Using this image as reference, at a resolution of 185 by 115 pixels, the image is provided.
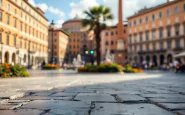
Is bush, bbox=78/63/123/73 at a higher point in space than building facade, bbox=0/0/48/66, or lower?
lower

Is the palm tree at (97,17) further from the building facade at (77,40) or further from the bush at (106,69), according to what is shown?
the building facade at (77,40)

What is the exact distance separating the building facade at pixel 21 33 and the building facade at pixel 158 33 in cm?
2771

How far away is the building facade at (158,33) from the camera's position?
50900mm

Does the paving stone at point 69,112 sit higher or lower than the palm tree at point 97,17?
lower

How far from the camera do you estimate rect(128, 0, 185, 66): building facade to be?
50.9 metres

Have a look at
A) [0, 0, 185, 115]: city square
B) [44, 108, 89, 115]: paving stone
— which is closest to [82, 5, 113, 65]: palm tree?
[0, 0, 185, 115]: city square

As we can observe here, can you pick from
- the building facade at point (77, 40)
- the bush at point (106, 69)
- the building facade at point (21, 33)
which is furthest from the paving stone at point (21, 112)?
the building facade at point (77, 40)

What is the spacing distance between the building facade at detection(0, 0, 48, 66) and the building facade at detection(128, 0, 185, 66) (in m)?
27.7

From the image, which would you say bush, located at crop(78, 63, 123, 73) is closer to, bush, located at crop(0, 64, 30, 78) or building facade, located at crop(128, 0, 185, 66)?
bush, located at crop(0, 64, 30, 78)

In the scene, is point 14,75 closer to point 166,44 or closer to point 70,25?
point 166,44

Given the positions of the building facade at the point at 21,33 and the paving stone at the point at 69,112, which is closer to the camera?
the paving stone at the point at 69,112

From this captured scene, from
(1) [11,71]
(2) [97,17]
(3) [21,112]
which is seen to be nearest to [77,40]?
(2) [97,17]

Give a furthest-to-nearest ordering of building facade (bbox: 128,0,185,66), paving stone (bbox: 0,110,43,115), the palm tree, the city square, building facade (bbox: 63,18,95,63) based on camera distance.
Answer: building facade (bbox: 63,18,95,63), building facade (bbox: 128,0,185,66), the palm tree, the city square, paving stone (bbox: 0,110,43,115)

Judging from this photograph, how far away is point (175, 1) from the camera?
51156 mm
